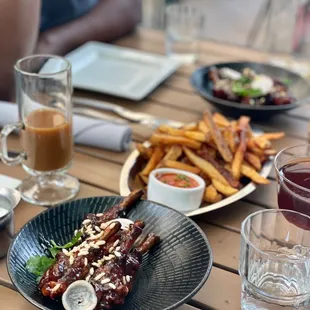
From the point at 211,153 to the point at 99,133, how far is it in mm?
324

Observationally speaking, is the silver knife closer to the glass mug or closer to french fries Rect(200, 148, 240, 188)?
french fries Rect(200, 148, 240, 188)

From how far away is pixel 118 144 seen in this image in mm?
1554

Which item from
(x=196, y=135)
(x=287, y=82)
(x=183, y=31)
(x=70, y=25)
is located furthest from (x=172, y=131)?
(x=70, y=25)

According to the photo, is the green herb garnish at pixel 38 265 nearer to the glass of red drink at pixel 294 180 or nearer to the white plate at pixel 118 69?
the glass of red drink at pixel 294 180

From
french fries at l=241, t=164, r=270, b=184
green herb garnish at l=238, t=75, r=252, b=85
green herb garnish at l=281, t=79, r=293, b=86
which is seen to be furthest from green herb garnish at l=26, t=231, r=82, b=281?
green herb garnish at l=281, t=79, r=293, b=86

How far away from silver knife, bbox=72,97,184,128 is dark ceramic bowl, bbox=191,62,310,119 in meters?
0.14

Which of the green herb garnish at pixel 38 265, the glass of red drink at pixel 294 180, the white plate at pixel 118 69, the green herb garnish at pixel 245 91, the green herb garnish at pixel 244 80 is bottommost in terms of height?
the white plate at pixel 118 69

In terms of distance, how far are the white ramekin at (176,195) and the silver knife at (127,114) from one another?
410mm

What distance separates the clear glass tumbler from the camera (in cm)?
98

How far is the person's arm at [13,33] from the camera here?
167 cm

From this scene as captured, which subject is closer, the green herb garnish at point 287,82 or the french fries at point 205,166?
the french fries at point 205,166

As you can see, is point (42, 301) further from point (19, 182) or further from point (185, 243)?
point (19, 182)

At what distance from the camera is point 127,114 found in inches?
69.6

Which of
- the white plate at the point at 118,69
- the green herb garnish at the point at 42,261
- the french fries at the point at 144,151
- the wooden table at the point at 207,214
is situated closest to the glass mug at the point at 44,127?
the wooden table at the point at 207,214
